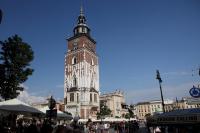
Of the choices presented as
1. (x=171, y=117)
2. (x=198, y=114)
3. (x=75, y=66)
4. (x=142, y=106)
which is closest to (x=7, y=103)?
(x=171, y=117)

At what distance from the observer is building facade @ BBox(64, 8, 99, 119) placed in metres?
69.3

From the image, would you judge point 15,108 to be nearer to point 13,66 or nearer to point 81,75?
point 13,66

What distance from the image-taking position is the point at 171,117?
42.5ft

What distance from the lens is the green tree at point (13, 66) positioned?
2834 cm

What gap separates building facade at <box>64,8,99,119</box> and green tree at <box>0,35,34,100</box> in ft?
130

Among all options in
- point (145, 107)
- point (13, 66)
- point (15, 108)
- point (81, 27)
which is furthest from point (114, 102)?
point (15, 108)

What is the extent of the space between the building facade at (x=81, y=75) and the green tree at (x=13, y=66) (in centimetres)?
3955

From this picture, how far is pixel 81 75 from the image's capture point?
69.5m

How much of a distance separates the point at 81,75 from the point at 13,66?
41042 mm

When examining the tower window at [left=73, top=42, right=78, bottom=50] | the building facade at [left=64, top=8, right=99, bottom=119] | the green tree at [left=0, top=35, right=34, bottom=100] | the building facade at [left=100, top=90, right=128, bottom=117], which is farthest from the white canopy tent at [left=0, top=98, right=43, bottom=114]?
the building facade at [left=100, top=90, right=128, bottom=117]

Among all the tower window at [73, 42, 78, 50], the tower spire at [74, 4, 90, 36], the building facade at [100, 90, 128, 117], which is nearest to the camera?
the tower window at [73, 42, 78, 50]

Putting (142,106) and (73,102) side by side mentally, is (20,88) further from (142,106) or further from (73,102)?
(142,106)

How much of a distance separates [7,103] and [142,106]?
145 metres

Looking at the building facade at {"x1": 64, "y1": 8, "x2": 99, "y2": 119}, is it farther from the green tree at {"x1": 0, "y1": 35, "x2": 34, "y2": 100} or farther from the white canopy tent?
the white canopy tent
